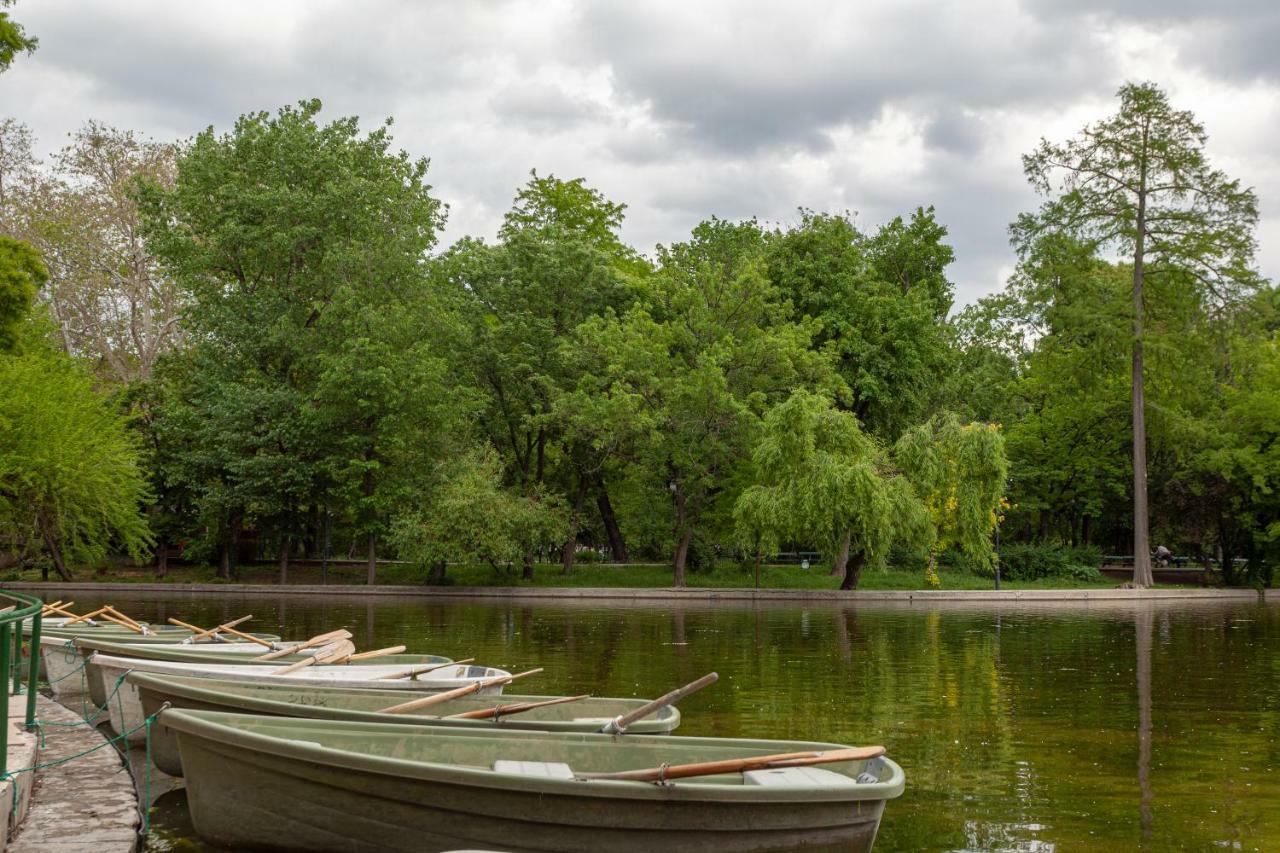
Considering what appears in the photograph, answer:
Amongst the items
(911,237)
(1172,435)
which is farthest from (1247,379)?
(911,237)

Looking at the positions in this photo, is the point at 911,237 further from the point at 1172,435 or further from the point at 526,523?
the point at 526,523

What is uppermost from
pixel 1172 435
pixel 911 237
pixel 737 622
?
pixel 911 237

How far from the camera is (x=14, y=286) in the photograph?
75.9ft

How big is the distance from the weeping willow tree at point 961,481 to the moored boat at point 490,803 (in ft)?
96.9

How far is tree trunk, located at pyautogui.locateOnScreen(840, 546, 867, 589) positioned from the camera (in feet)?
123

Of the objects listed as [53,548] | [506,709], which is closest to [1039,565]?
[53,548]

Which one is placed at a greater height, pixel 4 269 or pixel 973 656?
pixel 4 269

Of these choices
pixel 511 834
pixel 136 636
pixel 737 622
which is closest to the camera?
pixel 511 834

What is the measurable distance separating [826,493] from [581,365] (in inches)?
444

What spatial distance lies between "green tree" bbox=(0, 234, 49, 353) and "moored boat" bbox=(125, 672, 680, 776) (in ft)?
54.7

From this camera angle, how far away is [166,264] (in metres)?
44.4

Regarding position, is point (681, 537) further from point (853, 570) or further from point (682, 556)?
point (853, 570)

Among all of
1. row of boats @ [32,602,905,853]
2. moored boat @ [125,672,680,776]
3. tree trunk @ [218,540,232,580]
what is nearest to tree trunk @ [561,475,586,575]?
tree trunk @ [218,540,232,580]

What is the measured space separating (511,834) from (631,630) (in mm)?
18823
